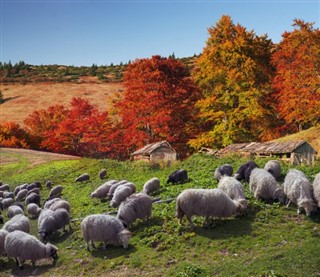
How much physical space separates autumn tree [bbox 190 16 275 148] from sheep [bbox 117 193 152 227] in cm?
2340

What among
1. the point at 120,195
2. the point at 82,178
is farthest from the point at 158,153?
the point at 120,195

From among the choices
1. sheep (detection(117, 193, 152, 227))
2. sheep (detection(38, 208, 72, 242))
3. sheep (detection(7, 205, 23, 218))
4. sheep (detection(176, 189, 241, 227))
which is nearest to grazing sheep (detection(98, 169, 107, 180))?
sheep (detection(7, 205, 23, 218))

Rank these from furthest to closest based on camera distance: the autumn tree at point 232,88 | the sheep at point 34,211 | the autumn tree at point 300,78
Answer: the autumn tree at point 232,88, the autumn tree at point 300,78, the sheep at point 34,211

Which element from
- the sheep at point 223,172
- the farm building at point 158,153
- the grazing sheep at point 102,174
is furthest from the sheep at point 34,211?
the farm building at point 158,153

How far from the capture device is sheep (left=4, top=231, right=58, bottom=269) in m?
15.7

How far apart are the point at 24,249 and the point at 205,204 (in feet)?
25.2

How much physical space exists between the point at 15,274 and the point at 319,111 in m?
31.6

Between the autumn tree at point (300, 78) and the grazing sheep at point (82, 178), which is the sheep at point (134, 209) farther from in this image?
the autumn tree at point (300, 78)

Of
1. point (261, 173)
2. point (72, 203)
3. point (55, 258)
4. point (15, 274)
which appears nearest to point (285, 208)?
point (261, 173)

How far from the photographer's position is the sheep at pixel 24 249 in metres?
15.7

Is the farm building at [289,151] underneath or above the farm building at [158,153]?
above

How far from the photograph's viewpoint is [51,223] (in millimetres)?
18828

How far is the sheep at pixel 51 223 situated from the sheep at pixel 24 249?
2504 mm

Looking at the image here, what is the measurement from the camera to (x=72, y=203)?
88.3ft
